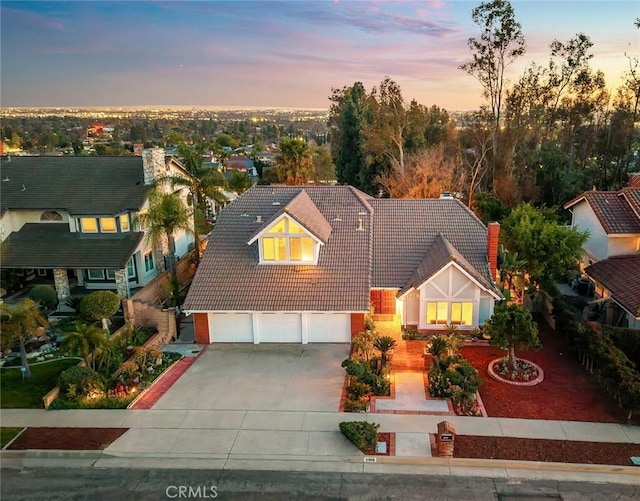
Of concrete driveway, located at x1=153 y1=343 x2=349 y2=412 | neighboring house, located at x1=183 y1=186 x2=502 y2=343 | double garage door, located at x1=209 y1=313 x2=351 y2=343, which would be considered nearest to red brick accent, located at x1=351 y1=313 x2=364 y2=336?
neighboring house, located at x1=183 y1=186 x2=502 y2=343

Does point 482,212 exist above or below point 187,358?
above

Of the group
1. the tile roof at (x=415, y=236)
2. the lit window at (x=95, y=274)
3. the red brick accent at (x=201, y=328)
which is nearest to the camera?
the red brick accent at (x=201, y=328)

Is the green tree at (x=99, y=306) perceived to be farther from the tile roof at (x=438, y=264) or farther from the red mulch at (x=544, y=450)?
the red mulch at (x=544, y=450)

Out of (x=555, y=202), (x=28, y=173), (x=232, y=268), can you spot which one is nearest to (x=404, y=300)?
(x=232, y=268)

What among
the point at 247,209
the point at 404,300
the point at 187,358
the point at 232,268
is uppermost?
the point at 247,209

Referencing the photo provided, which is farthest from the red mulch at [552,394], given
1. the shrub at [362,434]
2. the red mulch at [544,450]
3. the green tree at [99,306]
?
the green tree at [99,306]

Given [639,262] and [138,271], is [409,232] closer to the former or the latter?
[639,262]

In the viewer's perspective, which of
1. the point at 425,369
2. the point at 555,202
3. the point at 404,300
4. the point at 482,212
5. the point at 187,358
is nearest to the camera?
the point at 425,369
